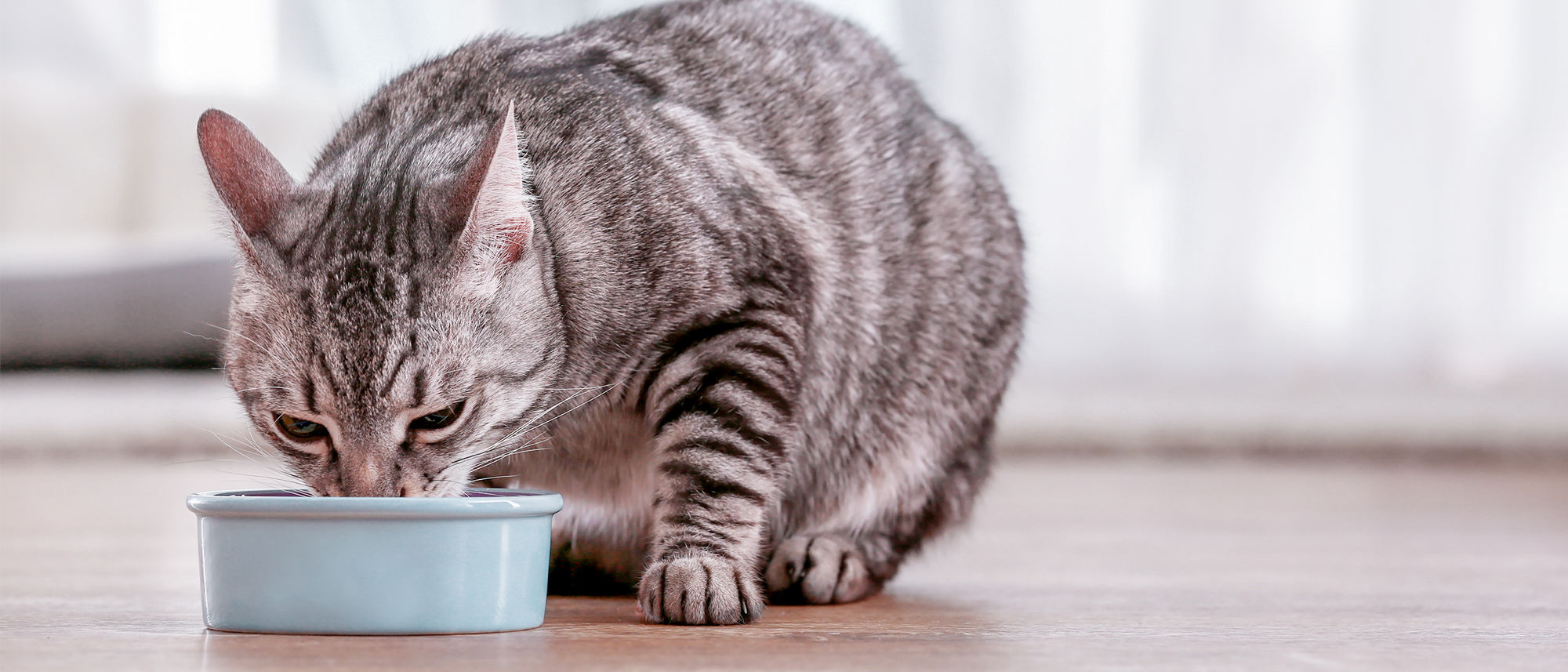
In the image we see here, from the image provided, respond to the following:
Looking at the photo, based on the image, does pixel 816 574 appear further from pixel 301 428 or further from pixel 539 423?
pixel 301 428

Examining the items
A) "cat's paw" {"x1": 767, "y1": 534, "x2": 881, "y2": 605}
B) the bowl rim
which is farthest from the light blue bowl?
"cat's paw" {"x1": 767, "y1": 534, "x2": 881, "y2": 605}

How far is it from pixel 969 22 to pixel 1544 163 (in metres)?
1.63

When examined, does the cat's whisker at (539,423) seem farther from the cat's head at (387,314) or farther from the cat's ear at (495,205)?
the cat's ear at (495,205)

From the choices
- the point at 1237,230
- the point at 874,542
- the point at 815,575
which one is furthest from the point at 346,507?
the point at 1237,230

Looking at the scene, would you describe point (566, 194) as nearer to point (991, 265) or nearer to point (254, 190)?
point (254, 190)

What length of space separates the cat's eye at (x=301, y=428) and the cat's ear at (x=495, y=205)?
0.65ft

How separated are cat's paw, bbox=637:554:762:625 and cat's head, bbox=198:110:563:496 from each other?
0.64 feet

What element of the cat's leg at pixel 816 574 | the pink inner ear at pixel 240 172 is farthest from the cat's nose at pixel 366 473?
the cat's leg at pixel 816 574

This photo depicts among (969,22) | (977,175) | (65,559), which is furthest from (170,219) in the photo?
(977,175)

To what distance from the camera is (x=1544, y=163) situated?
384 centimetres

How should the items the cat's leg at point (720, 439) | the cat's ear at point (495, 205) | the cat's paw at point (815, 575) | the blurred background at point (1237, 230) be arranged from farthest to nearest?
the blurred background at point (1237, 230) < the cat's paw at point (815, 575) < the cat's leg at point (720, 439) < the cat's ear at point (495, 205)

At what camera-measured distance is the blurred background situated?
379 centimetres

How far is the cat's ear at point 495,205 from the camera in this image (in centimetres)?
122

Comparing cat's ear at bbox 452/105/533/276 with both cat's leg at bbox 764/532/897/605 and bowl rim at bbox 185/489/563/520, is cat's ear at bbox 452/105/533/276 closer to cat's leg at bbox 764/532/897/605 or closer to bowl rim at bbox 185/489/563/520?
bowl rim at bbox 185/489/563/520
